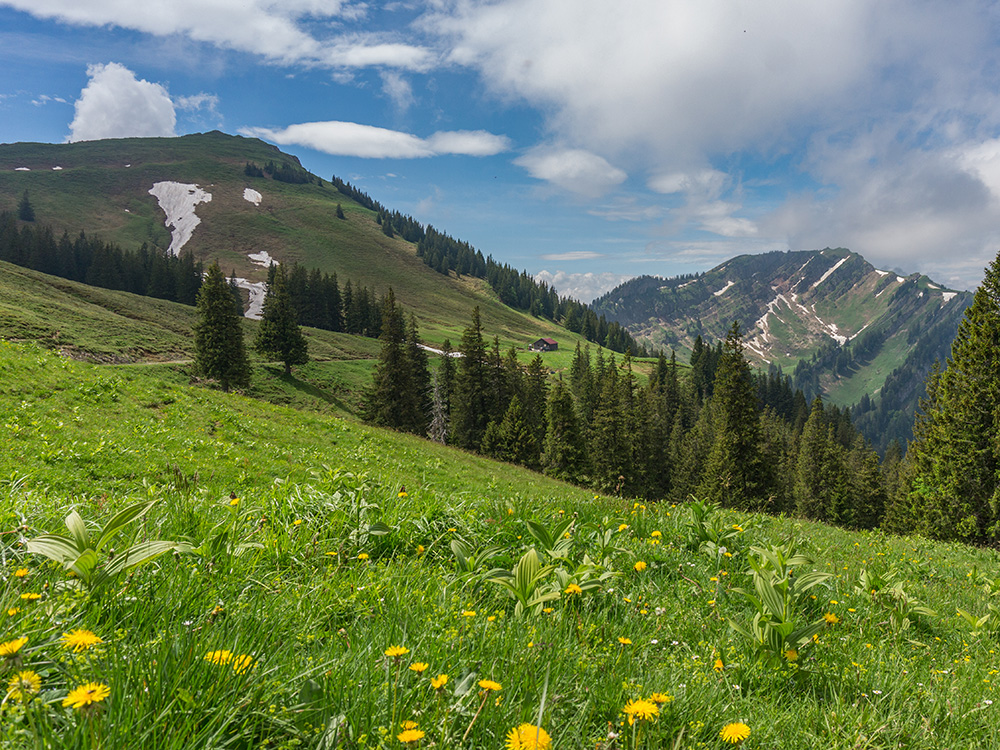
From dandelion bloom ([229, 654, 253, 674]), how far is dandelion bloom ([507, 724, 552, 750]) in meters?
0.99

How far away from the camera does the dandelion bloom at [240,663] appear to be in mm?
1741

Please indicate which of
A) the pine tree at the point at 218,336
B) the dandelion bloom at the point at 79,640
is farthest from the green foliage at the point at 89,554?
the pine tree at the point at 218,336

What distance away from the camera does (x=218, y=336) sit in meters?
48.6

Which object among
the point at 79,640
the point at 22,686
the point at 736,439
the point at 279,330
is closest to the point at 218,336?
the point at 279,330

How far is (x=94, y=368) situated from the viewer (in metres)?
19.5

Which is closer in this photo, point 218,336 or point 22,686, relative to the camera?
point 22,686

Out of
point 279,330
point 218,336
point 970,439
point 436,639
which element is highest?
point 970,439

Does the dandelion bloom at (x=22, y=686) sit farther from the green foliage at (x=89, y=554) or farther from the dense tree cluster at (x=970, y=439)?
the dense tree cluster at (x=970, y=439)

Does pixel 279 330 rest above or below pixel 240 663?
below

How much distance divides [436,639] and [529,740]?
3.41ft

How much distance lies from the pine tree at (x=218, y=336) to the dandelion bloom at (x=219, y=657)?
54060mm

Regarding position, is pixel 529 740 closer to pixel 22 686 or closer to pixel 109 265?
pixel 22 686

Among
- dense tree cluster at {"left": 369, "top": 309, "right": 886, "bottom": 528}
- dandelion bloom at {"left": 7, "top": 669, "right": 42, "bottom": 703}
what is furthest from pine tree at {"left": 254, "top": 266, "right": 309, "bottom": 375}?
dandelion bloom at {"left": 7, "top": 669, "right": 42, "bottom": 703}

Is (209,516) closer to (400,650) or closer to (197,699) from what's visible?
(197,699)
